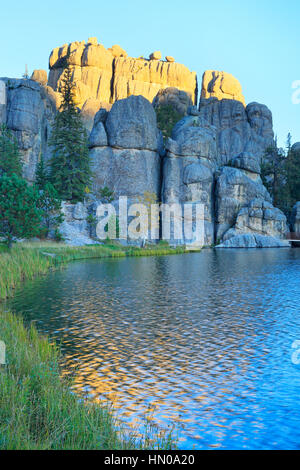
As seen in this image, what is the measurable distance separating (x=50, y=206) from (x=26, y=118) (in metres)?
20.9

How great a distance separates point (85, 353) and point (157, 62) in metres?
103

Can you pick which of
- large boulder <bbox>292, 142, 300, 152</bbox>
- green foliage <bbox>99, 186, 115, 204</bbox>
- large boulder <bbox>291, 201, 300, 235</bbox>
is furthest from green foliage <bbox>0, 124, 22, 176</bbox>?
large boulder <bbox>292, 142, 300, 152</bbox>

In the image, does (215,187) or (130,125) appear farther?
(215,187)

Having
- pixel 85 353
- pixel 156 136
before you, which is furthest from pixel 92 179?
pixel 85 353

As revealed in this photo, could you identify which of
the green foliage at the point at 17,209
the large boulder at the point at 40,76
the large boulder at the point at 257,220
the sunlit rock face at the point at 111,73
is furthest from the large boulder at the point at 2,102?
the large boulder at the point at 40,76

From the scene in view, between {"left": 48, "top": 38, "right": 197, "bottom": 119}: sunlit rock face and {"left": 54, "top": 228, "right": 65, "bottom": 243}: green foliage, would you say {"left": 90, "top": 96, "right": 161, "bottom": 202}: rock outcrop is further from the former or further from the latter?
{"left": 48, "top": 38, "right": 197, "bottom": 119}: sunlit rock face

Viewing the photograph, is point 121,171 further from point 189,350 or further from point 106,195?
point 189,350

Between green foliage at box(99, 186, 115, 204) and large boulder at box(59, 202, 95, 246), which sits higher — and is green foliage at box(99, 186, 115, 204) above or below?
above

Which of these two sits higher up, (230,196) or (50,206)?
(230,196)

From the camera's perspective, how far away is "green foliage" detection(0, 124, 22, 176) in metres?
53.0

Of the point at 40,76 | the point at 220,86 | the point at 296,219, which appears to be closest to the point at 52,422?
the point at 296,219

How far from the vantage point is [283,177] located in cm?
8675

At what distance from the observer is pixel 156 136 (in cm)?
7088

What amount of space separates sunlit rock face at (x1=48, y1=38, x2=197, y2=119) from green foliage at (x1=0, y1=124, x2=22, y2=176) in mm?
40191
